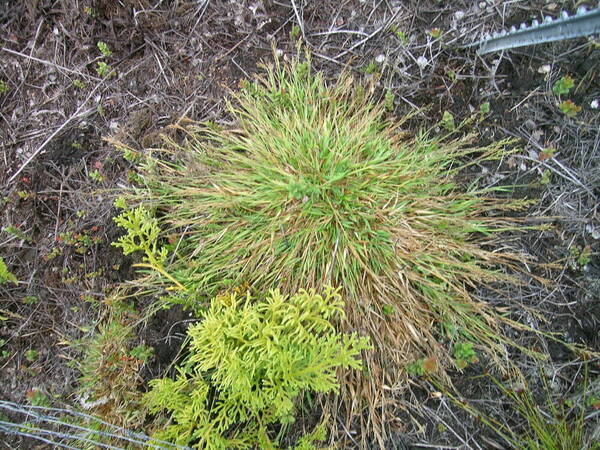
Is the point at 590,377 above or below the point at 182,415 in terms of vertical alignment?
below

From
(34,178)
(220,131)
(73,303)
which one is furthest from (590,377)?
(34,178)

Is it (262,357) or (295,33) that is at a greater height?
(295,33)

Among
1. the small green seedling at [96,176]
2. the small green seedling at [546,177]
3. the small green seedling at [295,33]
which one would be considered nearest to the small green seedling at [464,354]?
the small green seedling at [546,177]

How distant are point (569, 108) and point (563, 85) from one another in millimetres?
111

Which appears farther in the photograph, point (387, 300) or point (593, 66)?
point (593, 66)

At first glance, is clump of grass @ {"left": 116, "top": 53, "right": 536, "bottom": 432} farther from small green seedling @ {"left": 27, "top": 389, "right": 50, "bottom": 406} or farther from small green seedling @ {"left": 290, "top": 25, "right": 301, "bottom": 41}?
small green seedling @ {"left": 27, "top": 389, "right": 50, "bottom": 406}

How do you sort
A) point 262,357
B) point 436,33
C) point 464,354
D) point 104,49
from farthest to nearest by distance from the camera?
point 104,49
point 436,33
point 464,354
point 262,357

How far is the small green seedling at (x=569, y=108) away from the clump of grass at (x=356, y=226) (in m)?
0.29

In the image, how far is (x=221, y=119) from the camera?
7.59 feet

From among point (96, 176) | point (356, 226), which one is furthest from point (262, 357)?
point (96, 176)

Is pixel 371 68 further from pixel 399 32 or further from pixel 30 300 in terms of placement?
pixel 30 300

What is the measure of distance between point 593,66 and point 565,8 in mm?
327

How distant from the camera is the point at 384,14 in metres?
2.24

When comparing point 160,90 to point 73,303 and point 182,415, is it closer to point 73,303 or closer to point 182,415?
point 73,303
